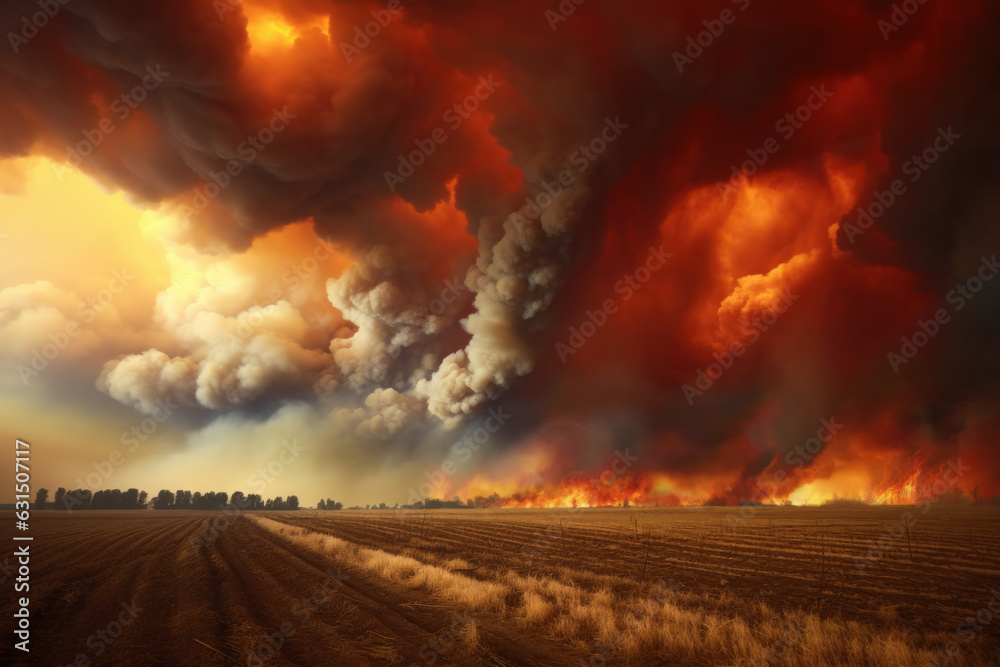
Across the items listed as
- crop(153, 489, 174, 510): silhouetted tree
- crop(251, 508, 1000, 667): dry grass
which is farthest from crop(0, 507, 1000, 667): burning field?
crop(153, 489, 174, 510): silhouetted tree

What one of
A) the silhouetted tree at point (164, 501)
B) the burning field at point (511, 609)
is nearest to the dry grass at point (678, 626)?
the burning field at point (511, 609)

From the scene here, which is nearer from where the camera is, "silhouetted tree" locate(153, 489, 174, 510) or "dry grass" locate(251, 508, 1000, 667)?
"dry grass" locate(251, 508, 1000, 667)

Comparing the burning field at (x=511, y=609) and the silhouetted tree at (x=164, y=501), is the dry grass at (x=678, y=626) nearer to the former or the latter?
the burning field at (x=511, y=609)

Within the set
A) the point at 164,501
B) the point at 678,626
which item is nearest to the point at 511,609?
the point at 678,626

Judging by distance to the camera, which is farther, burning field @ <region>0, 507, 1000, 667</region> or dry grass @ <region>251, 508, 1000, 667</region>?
burning field @ <region>0, 507, 1000, 667</region>

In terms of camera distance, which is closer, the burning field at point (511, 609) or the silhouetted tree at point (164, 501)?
the burning field at point (511, 609)

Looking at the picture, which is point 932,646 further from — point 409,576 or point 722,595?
point 409,576

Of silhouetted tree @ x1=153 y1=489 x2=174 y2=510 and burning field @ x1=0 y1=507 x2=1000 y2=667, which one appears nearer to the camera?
burning field @ x1=0 y1=507 x2=1000 y2=667

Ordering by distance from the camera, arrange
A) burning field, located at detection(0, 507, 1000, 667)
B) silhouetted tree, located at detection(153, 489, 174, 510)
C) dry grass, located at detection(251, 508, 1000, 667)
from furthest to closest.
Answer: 1. silhouetted tree, located at detection(153, 489, 174, 510)
2. burning field, located at detection(0, 507, 1000, 667)
3. dry grass, located at detection(251, 508, 1000, 667)

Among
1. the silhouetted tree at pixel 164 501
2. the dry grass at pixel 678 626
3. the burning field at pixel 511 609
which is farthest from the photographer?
the silhouetted tree at pixel 164 501

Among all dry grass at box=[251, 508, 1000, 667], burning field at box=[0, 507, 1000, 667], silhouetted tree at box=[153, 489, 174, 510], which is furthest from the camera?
silhouetted tree at box=[153, 489, 174, 510]

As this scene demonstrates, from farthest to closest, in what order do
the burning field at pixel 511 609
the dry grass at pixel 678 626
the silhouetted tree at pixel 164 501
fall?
the silhouetted tree at pixel 164 501
the burning field at pixel 511 609
the dry grass at pixel 678 626

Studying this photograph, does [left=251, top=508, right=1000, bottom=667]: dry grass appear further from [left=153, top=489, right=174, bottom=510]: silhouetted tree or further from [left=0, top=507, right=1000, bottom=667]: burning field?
[left=153, top=489, right=174, bottom=510]: silhouetted tree

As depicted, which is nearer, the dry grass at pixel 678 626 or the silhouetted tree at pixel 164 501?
the dry grass at pixel 678 626
